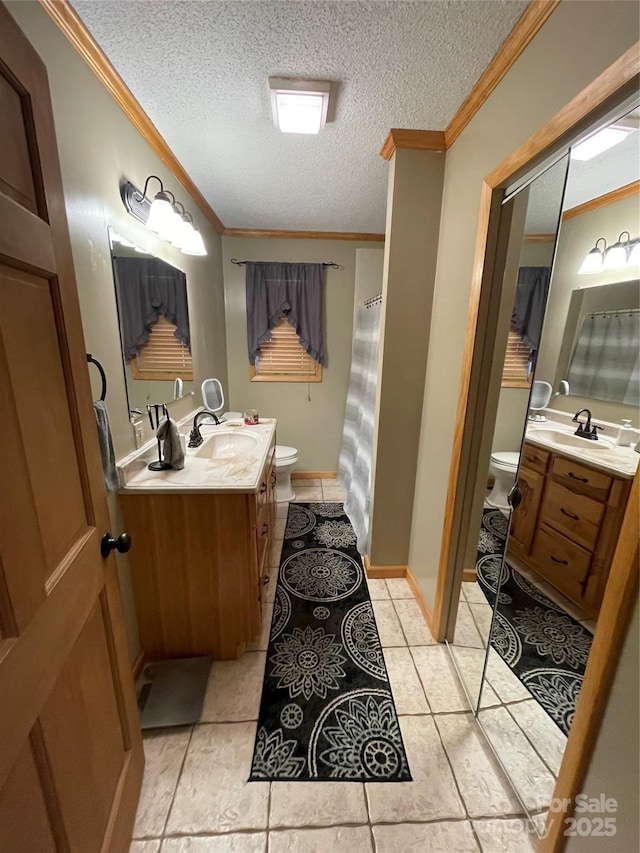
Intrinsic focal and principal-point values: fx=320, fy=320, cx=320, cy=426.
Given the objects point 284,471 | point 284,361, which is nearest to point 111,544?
A: point 284,471

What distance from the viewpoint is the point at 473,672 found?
1.48 meters

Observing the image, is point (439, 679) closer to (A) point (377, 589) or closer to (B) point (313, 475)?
(A) point (377, 589)

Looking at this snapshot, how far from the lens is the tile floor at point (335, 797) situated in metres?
1.00

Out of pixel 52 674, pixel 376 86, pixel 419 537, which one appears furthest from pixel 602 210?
pixel 52 674

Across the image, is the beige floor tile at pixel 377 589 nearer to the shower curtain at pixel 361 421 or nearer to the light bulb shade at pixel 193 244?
the shower curtain at pixel 361 421

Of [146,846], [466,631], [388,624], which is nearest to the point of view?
[146,846]

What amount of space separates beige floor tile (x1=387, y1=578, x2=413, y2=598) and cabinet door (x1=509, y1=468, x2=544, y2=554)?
98cm

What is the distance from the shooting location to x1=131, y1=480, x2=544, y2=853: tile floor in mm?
1002

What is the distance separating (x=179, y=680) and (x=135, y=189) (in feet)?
7.40

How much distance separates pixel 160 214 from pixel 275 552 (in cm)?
218

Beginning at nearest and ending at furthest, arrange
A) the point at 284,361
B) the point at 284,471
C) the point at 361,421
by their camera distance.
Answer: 1. the point at 361,421
2. the point at 284,471
3. the point at 284,361

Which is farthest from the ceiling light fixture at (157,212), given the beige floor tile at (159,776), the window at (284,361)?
the beige floor tile at (159,776)

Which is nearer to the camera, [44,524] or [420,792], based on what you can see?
[44,524]

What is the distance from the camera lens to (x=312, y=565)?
7.41 feet
